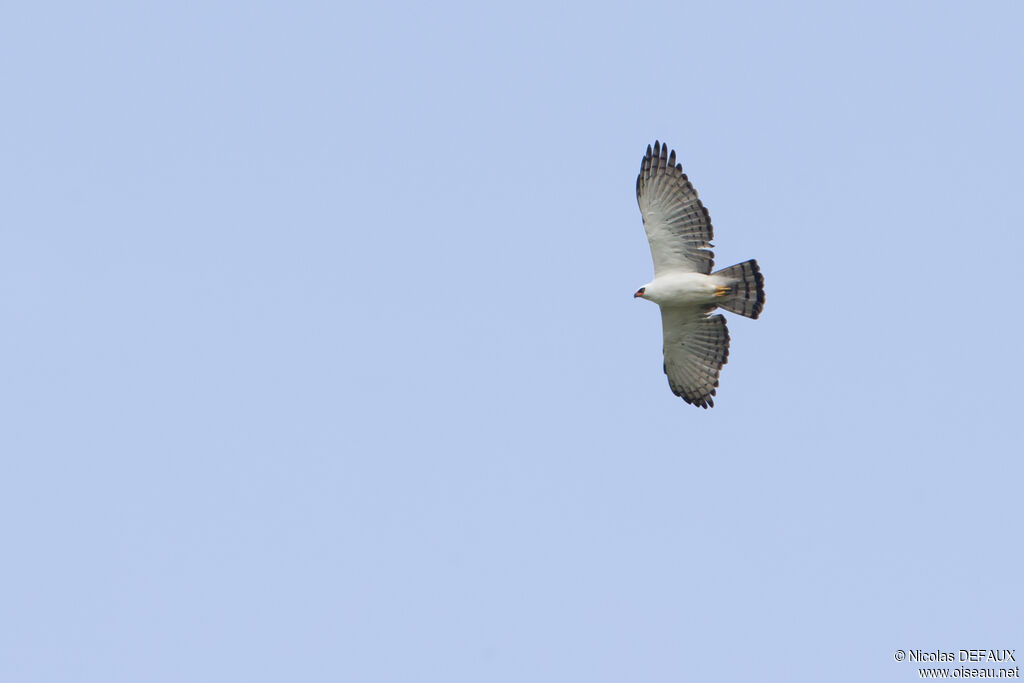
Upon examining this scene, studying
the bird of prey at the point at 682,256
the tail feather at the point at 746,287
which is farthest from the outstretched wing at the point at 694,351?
the tail feather at the point at 746,287

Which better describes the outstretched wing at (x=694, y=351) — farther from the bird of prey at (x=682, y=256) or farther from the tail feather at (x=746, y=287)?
the tail feather at (x=746, y=287)

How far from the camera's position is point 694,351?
22188mm

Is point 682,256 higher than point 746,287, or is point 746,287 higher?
point 682,256

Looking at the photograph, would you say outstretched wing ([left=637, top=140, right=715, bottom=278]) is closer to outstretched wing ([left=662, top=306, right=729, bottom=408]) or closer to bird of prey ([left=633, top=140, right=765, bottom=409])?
bird of prey ([left=633, top=140, right=765, bottom=409])

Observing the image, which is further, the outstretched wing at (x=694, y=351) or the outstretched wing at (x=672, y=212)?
the outstretched wing at (x=694, y=351)

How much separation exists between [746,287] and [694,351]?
75.9 inches

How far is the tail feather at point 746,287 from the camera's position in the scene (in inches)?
813

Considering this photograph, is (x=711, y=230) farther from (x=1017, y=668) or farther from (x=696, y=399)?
(x=1017, y=668)

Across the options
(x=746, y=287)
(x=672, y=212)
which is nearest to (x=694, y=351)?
(x=746, y=287)

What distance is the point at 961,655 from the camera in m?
17.1

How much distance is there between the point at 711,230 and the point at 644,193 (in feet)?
4.22

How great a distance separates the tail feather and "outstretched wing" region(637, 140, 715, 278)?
1.37 feet

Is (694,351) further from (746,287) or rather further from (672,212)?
(672,212)

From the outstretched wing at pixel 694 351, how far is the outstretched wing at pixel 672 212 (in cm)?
109
